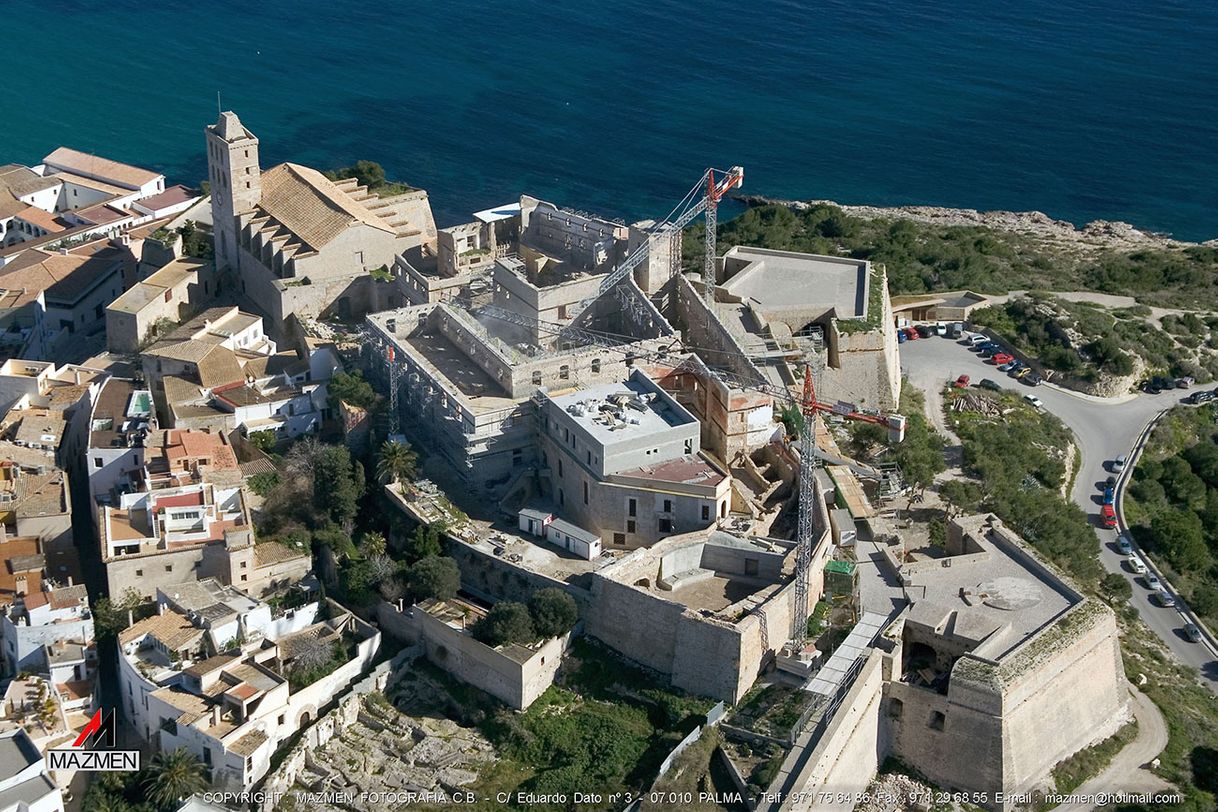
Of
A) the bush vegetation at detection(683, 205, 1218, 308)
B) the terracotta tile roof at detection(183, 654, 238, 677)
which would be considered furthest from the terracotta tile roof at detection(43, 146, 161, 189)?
the terracotta tile roof at detection(183, 654, 238, 677)

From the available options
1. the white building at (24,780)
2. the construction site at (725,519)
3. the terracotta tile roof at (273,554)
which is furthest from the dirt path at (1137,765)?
the white building at (24,780)

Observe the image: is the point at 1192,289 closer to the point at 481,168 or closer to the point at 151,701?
the point at 481,168

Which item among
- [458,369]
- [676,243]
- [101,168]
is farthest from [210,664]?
[101,168]

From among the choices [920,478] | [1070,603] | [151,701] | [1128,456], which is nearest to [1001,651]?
[1070,603]

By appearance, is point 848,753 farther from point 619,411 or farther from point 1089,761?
point 619,411

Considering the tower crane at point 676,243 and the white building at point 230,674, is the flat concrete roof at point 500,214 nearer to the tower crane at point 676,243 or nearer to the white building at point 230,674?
the tower crane at point 676,243

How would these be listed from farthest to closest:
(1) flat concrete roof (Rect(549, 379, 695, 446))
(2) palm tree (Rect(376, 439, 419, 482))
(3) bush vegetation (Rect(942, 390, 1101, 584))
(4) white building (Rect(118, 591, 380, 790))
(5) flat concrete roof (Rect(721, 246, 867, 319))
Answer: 1. (5) flat concrete roof (Rect(721, 246, 867, 319))
2. (3) bush vegetation (Rect(942, 390, 1101, 584))
3. (2) palm tree (Rect(376, 439, 419, 482))
4. (1) flat concrete roof (Rect(549, 379, 695, 446))
5. (4) white building (Rect(118, 591, 380, 790))

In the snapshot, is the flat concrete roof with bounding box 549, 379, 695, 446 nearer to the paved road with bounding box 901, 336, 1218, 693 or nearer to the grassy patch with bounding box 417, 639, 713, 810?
the grassy patch with bounding box 417, 639, 713, 810

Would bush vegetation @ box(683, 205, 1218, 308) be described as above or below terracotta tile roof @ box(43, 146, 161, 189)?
below
